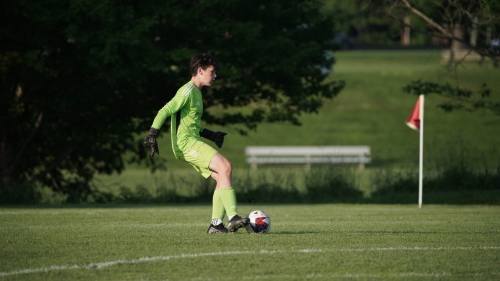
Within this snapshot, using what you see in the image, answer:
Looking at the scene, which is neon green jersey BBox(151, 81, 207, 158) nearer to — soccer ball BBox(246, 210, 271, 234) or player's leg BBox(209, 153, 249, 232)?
player's leg BBox(209, 153, 249, 232)

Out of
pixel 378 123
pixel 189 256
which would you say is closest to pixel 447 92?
pixel 189 256

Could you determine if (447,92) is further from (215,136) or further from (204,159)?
(204,159)

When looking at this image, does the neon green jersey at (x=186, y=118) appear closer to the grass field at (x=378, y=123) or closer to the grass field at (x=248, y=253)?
the grass field at (x=248, y=253)

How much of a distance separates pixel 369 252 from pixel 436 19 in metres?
16.3

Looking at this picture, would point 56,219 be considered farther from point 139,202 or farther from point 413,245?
point 139,202

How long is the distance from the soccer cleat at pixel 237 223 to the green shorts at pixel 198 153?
0.60m

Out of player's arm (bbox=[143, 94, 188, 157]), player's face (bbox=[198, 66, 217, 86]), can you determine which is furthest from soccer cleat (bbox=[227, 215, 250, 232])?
player's face (bbox=[198, 66, 217, 86])

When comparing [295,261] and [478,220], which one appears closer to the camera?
[295,261]

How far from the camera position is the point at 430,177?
23062 mm

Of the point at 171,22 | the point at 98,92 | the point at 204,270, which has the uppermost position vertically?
the point at 171,22

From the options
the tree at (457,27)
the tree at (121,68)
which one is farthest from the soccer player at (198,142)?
the tree at (457,27)

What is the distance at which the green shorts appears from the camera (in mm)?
9773

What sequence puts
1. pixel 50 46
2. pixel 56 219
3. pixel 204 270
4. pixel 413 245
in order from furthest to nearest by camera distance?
pixel 50 46, pixel 56 219, pixel 413 245, pixel 204 270

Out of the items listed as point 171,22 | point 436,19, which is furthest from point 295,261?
point 436,19
